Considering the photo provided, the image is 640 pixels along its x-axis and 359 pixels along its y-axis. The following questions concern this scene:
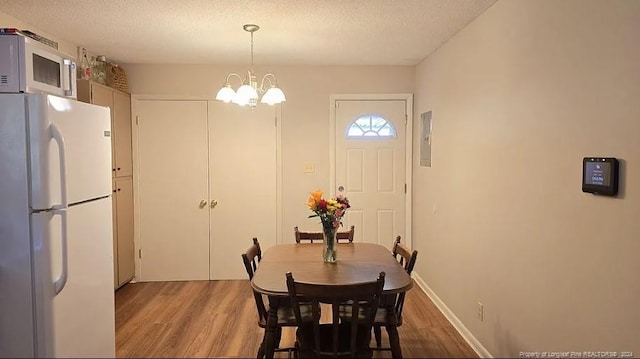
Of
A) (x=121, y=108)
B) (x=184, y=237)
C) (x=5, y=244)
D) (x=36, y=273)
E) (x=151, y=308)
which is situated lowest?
(x=151, y=308)

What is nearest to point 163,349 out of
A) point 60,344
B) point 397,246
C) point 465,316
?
point 60,344

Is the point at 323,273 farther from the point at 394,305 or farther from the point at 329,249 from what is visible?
the point at 394,305

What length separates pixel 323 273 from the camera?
93.5 inches

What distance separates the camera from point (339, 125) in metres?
4.60

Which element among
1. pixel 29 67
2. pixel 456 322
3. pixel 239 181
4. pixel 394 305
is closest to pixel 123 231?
pixel 239 181

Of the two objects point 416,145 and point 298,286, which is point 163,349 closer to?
point 298,286

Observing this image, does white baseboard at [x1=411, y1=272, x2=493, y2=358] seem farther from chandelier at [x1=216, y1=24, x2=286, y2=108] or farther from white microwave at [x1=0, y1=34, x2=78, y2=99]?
white microwave at [x1=0, y1=34, x2=78, y2=99]

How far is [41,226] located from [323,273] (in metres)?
1.36

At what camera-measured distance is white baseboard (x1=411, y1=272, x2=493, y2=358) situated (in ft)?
9.23

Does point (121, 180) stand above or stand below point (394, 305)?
above

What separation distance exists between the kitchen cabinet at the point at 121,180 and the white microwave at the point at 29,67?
161 cm

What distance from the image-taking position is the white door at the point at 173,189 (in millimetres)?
4477

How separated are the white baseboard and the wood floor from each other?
34 mm

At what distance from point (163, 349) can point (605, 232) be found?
271cm
